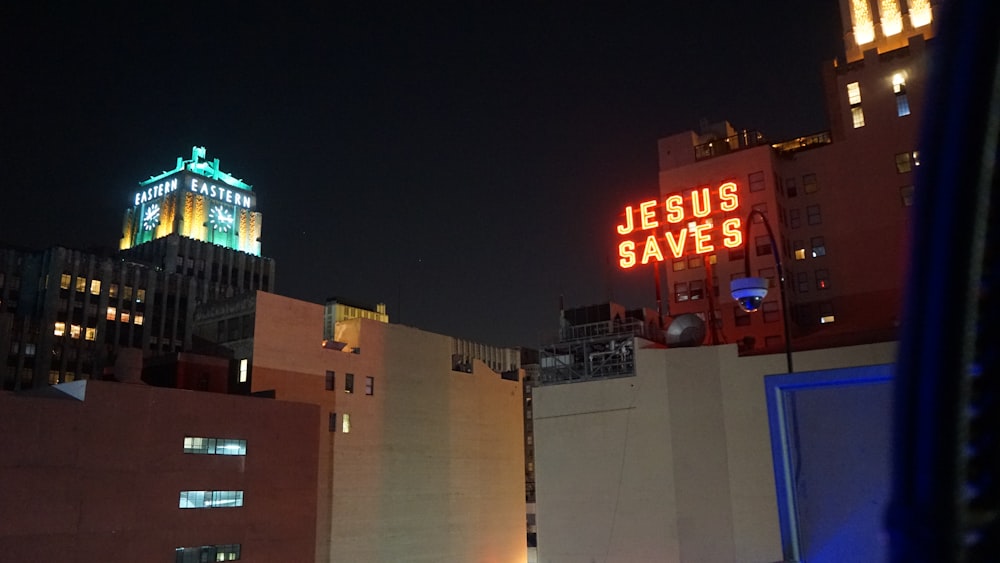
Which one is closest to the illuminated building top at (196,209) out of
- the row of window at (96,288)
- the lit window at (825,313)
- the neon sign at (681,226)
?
the row of window at (96,288)

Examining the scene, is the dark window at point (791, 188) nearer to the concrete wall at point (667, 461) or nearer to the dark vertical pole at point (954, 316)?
the concrete wall at point (667, 461)

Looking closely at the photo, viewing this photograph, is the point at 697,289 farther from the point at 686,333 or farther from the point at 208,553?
the point at 208,553

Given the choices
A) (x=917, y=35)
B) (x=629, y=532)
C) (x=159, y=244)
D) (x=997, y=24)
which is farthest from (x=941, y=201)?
(x=159, y=244)

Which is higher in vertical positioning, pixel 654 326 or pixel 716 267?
pixel 716 267

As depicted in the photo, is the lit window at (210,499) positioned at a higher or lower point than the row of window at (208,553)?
higher

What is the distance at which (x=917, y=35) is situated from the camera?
51.2 meters

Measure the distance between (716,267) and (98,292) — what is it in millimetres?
79478

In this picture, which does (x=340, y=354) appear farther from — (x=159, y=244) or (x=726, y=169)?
(x=159, y=244)

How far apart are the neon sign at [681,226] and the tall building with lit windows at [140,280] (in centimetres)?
4568

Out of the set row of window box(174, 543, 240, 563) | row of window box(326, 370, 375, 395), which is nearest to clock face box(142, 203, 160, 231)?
row of window box(326, 370, 375, 395)

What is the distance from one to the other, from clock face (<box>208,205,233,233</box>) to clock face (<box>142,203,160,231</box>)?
7650 mm

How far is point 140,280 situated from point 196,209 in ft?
62.9

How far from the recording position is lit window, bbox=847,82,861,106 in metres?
51.6

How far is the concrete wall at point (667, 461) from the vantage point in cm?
3659
